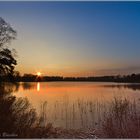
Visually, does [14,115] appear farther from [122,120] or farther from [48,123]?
Result: [122,120]

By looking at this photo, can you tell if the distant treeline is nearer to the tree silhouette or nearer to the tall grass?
the tree silhouette

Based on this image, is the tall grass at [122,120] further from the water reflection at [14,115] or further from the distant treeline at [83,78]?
the water reflection at [14,115]

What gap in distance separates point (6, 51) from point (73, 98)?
3.44 ft

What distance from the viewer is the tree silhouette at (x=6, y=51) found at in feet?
16.1

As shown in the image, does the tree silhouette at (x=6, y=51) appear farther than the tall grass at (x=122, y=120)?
Yes

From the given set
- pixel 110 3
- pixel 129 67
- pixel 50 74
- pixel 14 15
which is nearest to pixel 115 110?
pixel 129 67

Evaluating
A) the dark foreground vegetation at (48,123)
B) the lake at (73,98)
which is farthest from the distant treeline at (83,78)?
the dark foreground vegetation at (48,123)

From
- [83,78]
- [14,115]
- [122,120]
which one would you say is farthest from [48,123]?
[122,120]

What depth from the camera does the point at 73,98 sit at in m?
5.19

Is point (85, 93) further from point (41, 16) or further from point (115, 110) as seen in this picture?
point (41, 16)

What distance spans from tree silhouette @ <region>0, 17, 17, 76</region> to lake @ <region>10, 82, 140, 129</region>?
0.87 feet

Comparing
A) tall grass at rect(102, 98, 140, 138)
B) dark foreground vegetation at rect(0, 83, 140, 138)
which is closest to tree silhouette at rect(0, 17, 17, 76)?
dark foreground vegetation at rect(0, 83, 140, 138)

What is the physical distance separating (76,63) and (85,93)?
17.0 inches

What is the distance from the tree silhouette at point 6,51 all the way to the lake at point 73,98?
0.87 ft
